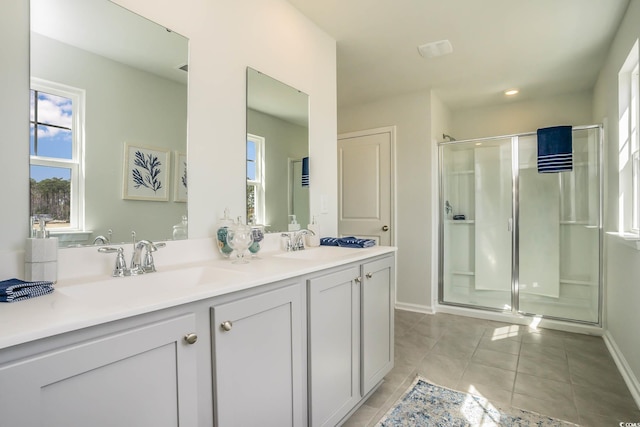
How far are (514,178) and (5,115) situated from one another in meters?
3.97

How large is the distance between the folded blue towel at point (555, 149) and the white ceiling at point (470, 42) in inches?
23.8

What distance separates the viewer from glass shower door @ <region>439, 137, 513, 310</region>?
371 centimetres

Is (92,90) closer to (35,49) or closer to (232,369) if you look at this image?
(35,49)

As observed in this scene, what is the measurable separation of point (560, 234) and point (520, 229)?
368 mm

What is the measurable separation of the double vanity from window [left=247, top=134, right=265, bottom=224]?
1.20ft

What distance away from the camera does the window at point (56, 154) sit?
113 cm

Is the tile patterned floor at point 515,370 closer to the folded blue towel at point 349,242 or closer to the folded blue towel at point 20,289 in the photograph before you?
the folded blue towel at point 349,242

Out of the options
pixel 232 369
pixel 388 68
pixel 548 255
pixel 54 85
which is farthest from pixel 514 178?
pixel 54 85

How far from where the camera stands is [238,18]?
1.85 m

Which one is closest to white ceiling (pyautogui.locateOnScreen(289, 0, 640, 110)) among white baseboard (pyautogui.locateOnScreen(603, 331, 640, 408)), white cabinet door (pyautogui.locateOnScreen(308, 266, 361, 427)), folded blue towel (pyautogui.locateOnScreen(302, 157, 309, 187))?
folded blue towel (pyautogui.locateOnScreen(302, 157, 309, 187))

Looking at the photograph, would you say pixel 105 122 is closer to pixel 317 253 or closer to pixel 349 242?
pixel 317 253

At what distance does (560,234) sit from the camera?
3.52m

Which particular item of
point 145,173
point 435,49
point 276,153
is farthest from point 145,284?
point 435,49

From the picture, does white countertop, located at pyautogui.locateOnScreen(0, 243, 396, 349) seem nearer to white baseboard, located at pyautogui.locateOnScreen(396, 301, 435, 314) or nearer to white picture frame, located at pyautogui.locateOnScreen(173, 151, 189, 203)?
white picture frame, located at pyautogui.locateOnScreen(173, 151, 189, 203)
